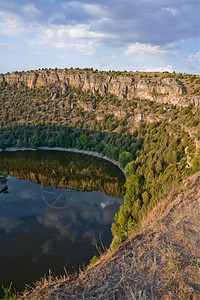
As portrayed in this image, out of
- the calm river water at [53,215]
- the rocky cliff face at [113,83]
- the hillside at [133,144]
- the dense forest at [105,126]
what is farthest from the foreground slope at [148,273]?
the rocky cliff face at [113,83]

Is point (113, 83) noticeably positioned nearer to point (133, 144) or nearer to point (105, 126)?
point (105, 126)

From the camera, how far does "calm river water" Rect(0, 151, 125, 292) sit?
2670 cm

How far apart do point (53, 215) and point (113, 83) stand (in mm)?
93780

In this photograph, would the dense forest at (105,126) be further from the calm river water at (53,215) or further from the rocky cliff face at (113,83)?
the calm river water at (53,215)

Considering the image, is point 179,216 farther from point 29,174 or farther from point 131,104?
point 131,104

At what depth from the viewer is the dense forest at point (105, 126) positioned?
143ft

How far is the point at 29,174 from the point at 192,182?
57395 millimetres

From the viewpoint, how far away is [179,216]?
865 cm

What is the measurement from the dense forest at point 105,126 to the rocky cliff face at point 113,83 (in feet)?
12.4

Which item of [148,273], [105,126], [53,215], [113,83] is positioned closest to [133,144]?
[105,126]

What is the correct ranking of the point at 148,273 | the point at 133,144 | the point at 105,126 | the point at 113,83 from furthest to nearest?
1. the point at 113,83
2. the point at 105,126
3. the point at 133,144
4. the point at 148,273

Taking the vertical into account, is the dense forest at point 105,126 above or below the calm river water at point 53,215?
above

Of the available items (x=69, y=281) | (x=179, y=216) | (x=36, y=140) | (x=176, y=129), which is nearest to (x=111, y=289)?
(x=69, y=281)

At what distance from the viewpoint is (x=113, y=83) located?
363ft
